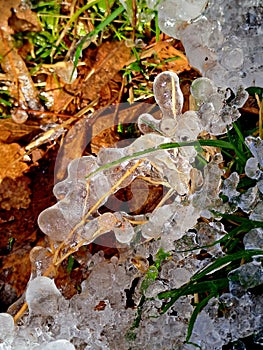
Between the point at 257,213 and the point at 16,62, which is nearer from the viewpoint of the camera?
the point at 257,213

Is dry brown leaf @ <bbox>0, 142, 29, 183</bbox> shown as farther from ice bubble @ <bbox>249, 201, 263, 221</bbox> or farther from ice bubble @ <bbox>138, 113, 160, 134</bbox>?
ice bubble @ <bbox>249, 201, 263, 221</bbox>

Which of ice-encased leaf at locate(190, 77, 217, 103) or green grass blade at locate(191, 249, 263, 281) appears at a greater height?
ice-encased leaf at locate(190, 77, 217, 103)

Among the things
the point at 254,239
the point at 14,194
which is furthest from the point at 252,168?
the point at 14,194

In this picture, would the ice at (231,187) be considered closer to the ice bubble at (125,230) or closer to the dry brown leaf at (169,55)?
the ice bubble at (125,230)

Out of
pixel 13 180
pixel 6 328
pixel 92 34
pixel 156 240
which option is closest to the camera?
pixel 6 328

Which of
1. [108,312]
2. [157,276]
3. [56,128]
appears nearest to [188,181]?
[157,276]

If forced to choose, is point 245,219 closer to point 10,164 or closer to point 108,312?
point 108,312

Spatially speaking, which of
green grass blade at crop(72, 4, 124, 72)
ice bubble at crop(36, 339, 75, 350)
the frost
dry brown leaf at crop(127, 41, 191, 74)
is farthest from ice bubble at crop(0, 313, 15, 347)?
dry brown leaf at crop(127, 41, 191, 74)

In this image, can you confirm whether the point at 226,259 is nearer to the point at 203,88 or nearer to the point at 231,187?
the point at 231,187
